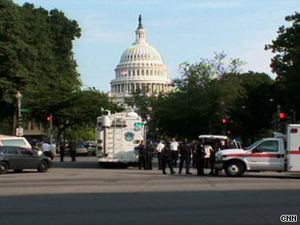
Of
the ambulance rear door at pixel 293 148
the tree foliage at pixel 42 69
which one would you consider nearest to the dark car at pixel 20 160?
the ambulance rear door at pixel 293 148

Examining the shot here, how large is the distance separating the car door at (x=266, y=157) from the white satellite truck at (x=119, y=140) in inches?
412

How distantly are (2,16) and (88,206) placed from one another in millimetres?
47013

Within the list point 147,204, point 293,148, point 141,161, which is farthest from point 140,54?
point 147,204

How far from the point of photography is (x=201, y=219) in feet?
45.2

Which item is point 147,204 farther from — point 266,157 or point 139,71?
point 139,71

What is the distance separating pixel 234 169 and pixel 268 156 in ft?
5.36

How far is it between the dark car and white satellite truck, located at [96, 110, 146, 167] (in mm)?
4320

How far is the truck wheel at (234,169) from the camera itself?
100 ft

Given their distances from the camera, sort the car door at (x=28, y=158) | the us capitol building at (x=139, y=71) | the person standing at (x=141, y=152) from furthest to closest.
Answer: the us capitol building at (x=139, y=71)
the person standing at (x=141, y=152)
the car door at (x=28, y=158)

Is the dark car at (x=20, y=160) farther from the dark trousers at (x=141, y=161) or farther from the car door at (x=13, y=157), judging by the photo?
the dark trousers at (x=141, y=161)

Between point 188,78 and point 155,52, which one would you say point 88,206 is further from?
point 155,52

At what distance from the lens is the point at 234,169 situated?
30719mm

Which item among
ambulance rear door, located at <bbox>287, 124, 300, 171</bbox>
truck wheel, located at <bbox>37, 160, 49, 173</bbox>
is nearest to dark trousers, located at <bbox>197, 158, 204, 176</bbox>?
ambulance rear door, located at <bbox>287, 124, 300, 171</bbox>

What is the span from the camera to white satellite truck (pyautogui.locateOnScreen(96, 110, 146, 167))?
39562 mm
